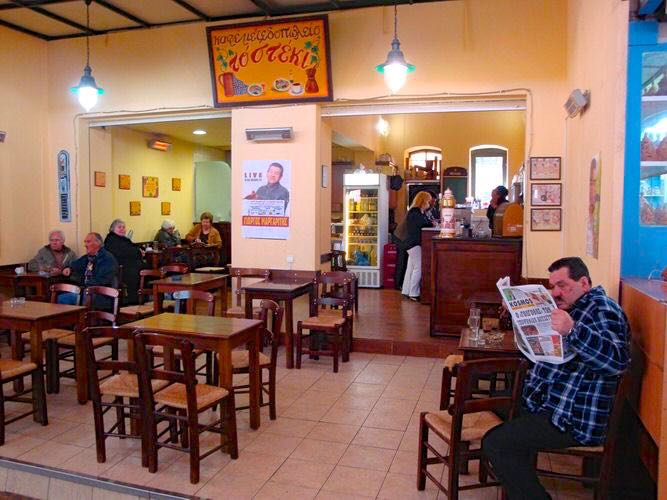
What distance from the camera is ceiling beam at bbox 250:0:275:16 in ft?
20.3

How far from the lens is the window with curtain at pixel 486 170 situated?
39.6ft

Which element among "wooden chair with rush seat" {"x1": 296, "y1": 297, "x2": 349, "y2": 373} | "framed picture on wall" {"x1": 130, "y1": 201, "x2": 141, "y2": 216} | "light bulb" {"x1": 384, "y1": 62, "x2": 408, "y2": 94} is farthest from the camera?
"framed picture on wall" {"x1": 130, "y1": 201, "x2": 141, "y2": 216}

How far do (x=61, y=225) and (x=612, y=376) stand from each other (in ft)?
23.9

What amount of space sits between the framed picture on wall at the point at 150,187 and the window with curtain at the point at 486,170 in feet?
20.7

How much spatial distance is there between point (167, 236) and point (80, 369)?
561 cm

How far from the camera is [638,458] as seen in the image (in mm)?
3283

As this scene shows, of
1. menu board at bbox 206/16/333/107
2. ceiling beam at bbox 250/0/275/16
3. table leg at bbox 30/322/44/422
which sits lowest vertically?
table leg at bbox 30/322/44/422

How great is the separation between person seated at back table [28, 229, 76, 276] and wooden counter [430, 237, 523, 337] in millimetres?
4634

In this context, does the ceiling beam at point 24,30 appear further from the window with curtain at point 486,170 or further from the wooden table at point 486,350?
the window with curtain at point 486,170

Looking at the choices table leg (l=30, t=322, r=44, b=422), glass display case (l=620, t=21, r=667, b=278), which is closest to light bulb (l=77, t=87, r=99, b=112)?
table leg (l=30, t=322, r=44, b=422)

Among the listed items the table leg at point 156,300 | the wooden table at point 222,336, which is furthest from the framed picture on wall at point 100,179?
the wooden table at point 222,336

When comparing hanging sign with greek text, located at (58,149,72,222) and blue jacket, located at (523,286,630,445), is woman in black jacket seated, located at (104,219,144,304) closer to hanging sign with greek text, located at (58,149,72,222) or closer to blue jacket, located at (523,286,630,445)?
hanging sign with greek text, located at (58,149,72,222)

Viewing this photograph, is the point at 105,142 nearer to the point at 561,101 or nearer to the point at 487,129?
the point at 561,101

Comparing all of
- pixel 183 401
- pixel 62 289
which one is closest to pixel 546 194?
pixel 183 401
